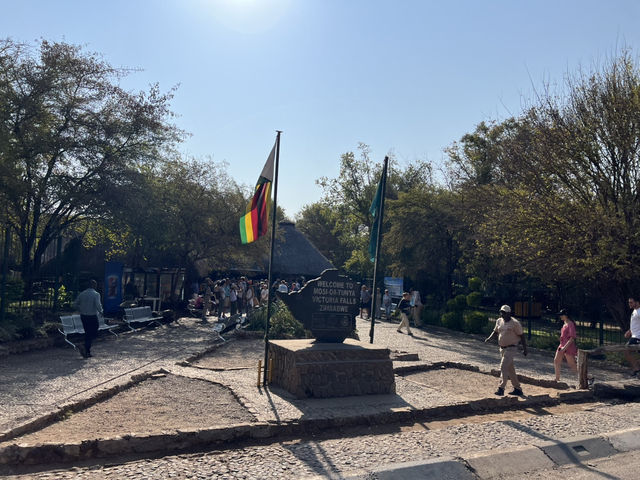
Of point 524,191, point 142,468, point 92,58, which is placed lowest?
point 142,468

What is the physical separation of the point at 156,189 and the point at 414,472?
702 inches

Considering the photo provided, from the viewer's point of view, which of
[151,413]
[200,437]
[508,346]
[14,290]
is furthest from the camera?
[14,290]

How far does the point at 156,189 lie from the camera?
21.5 m

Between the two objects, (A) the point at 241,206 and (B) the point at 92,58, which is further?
(A) the point at 241,206

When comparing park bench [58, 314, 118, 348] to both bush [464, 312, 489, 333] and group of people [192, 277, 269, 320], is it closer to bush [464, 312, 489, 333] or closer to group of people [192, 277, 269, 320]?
group of people [192, 277, 269, 320]

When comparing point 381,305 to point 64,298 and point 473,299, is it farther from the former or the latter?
point 64,298

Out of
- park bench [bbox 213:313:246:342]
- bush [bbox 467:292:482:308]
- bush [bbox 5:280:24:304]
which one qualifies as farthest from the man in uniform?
bush [bbox 467:292:482:308]

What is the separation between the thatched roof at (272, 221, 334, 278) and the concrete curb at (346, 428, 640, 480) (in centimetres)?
3409

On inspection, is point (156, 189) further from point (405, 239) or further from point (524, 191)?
point (524, 191)

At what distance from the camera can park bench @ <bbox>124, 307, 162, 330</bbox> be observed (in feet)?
59.1

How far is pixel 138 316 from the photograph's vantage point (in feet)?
61.1

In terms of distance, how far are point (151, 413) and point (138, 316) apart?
1162 centimetres

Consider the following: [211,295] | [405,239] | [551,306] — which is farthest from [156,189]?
[551,306]

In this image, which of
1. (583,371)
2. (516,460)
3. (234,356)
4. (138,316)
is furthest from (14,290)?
(583,371)
